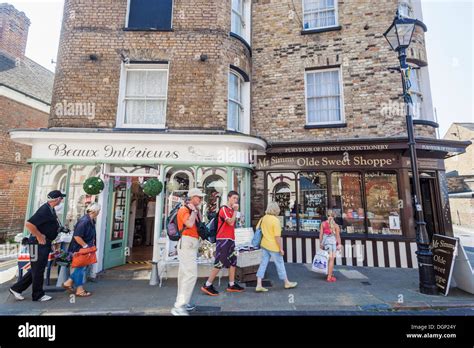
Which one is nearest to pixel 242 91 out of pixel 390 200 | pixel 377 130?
pixel 377 130

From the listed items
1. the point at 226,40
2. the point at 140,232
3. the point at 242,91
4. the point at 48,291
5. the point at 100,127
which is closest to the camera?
the point at 48,291

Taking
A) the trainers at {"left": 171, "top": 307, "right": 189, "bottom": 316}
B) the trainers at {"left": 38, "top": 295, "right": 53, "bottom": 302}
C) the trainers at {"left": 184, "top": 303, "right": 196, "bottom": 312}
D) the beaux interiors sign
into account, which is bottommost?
the trainers at {"left": 38, "top": 295, "right": 53, "bottom": 302}

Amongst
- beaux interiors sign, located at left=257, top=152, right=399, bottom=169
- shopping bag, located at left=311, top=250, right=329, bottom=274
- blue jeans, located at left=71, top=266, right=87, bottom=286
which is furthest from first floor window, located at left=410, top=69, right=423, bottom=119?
blue jeans, located at left=71, top=266, right=87, bottom=286

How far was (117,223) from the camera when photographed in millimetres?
7234

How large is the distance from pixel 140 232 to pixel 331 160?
809 centimetres

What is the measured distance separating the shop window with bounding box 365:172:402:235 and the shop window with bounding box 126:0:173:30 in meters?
8.40

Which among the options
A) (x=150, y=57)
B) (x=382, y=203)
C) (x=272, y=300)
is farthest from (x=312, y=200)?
(x=150, y=57)

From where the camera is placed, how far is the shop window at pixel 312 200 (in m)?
8.06

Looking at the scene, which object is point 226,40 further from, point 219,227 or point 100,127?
point 219,227

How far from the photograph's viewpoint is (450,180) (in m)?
17.5

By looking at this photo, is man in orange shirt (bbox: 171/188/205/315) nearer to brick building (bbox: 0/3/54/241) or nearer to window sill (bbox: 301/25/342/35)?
window sill (bbox: 301/25/342/35)

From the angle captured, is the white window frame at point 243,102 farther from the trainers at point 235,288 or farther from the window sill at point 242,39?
the trainers at point 235,288

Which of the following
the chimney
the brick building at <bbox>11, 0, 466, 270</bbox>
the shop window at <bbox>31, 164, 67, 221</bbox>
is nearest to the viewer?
the shop window at <bbox>31, 164, 67, 221</bbox>

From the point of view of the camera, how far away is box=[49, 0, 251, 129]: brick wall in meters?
7.38
